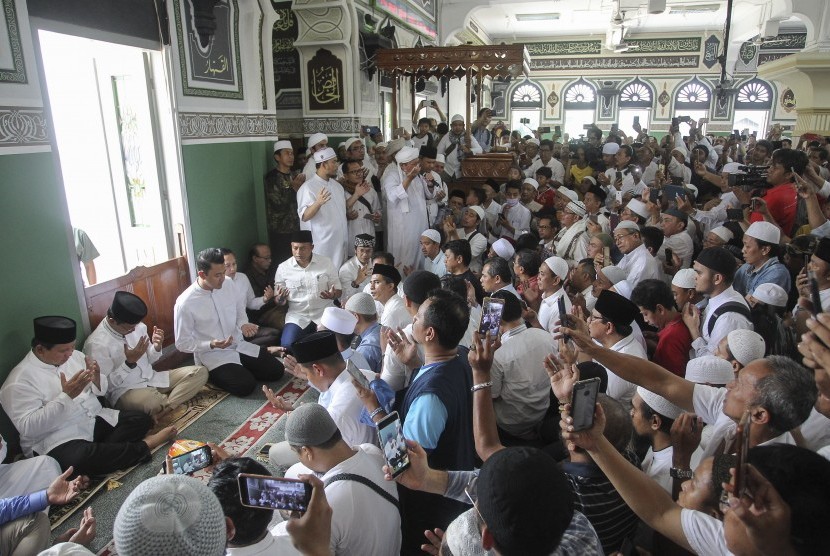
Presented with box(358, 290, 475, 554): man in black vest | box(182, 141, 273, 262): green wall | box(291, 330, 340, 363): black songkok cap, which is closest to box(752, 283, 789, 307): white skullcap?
box(358, 290, 475, 554): man in black vest

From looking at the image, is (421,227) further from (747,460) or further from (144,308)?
(747,460)

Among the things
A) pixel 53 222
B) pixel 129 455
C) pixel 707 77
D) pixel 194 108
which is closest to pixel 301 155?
pixel 194 108

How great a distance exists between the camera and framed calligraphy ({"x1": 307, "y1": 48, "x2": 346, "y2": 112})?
6.20 meters

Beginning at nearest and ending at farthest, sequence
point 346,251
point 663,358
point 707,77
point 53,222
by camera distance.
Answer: point 663,358 < point 53,222 < point 346,251 < point 707,77

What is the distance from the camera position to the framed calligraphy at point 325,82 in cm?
620

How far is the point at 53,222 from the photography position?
3041 mm

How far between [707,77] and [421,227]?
14985 millimetres

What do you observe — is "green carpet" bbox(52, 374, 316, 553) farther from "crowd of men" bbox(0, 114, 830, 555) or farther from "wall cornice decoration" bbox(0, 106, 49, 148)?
"wall cornice decoration" bbox(0, 106, 49, 148)

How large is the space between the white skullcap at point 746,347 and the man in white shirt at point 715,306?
0.46 meters

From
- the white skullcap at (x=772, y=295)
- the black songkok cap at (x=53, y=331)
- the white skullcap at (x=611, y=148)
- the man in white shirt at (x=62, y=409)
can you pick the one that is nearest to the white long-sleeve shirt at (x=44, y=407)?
the man in white shirt at (x=62, y=409)

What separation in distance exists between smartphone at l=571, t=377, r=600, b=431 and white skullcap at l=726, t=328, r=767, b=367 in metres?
1.03

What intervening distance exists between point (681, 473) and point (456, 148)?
5.88 metres

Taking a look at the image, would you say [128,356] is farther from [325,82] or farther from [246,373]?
[325,82]

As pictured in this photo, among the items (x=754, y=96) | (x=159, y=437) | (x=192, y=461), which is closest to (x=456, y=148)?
(x=159, y=437)
